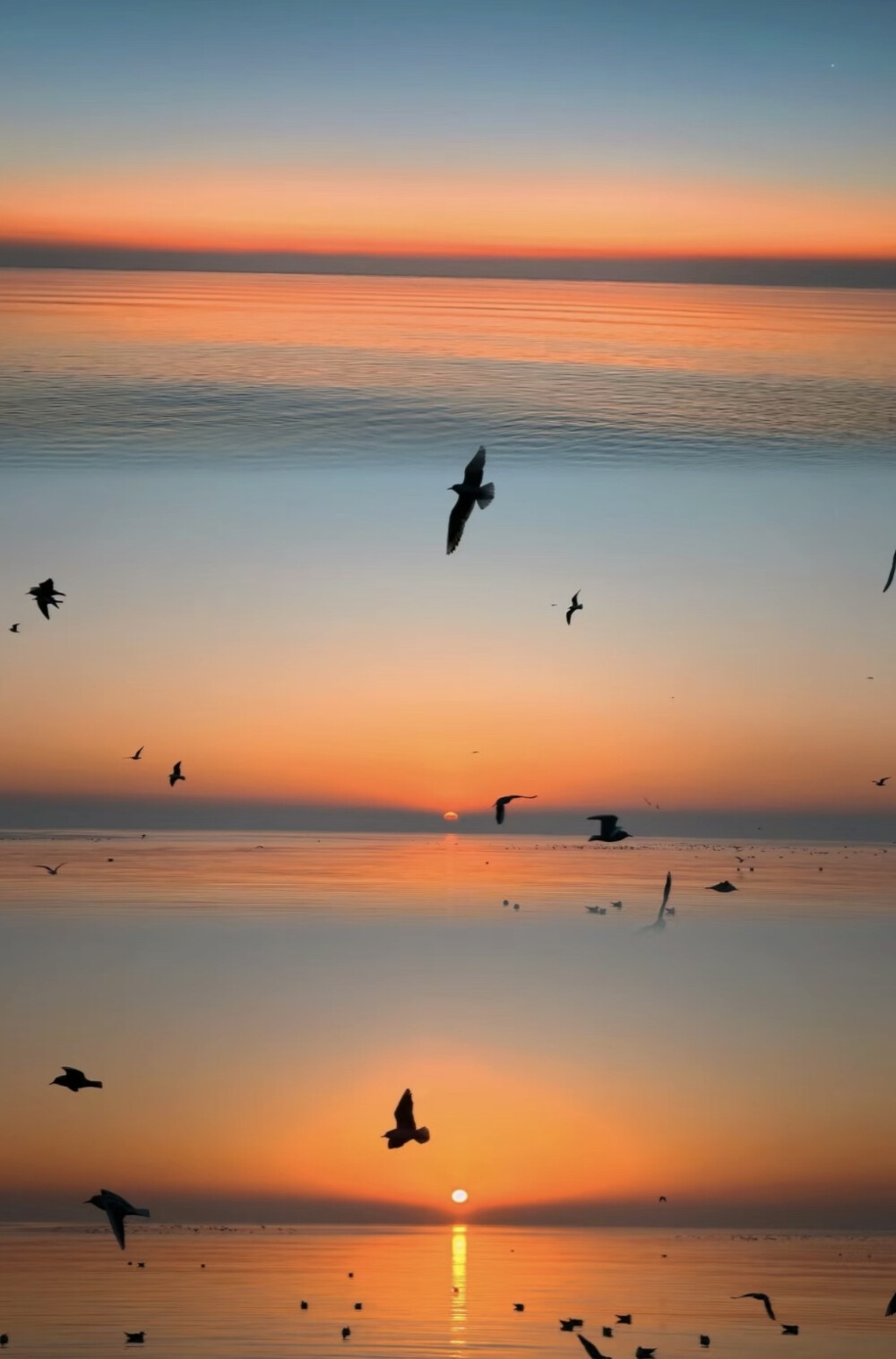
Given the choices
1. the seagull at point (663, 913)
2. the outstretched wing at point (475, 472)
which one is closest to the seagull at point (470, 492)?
the outstretched wing at point (475, 472)

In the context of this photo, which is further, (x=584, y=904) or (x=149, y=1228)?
(x=584, y=904)

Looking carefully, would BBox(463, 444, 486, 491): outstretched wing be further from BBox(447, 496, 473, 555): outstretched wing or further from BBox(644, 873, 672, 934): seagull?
BBox(644, 873, 672, 934): seagull

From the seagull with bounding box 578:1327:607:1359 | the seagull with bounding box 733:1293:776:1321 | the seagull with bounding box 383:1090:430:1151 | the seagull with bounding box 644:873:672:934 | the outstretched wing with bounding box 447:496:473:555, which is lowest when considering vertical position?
the seagull with bounding box 578:1327:607:1359

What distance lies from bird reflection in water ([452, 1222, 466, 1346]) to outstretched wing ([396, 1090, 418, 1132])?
127 cm

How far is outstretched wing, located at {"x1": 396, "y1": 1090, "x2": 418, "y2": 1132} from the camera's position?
65.9 feet

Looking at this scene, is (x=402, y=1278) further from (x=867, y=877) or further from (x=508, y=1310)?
(x=867, y=877)

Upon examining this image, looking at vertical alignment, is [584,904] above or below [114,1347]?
above

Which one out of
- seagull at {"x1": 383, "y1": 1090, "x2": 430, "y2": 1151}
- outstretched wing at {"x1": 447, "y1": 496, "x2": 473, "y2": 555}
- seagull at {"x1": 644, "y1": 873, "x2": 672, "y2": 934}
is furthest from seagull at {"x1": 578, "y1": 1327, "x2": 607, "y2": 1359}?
seagull at {"x1": 644, "y1": 873, "x2": 672, "y2": 934}

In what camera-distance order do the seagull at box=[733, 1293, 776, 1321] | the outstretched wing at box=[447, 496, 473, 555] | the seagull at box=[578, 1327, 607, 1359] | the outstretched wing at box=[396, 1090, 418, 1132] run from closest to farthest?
the seagull at box=[578, 1327, 607, 1359]
the seagull at box=[733, 1293, 776, 1321]
the outstretched wing at box=[396, 1090, 418, 1132]
the outstretched wing at box=[447, 496, 473, 555]

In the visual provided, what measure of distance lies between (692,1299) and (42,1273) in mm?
5405

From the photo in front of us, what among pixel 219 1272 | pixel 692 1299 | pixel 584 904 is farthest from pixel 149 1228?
pixel 584 904

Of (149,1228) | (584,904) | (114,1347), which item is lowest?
(114,1347)

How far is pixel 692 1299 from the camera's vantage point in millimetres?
19484

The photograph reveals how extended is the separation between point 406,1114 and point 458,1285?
146 cm
